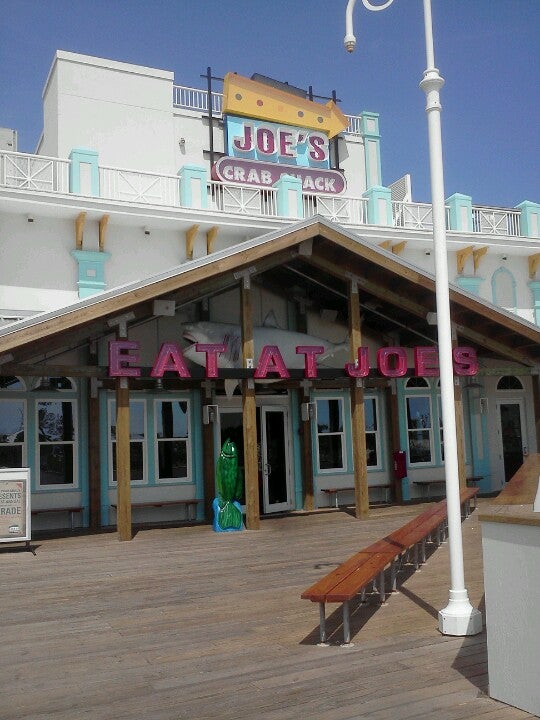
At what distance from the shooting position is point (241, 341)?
1248 cm

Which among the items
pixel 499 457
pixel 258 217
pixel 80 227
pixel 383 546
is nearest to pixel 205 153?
pixel 258 217

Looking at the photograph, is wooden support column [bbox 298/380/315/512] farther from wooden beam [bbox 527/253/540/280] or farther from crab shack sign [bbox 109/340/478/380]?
wooden beam [bbox 527/253/540/280]

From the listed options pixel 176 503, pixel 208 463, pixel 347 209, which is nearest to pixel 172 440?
pixel 208 463

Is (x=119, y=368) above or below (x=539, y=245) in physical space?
below

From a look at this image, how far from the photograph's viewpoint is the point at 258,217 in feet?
48.7

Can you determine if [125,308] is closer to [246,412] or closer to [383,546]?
[246,412]

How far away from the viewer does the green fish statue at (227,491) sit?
37.6ft

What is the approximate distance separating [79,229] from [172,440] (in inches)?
166

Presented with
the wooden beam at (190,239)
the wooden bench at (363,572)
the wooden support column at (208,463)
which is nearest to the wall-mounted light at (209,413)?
the wooden support column at (208,463)

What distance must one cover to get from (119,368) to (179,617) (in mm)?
4878

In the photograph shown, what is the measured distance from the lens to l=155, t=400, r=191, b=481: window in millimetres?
13836

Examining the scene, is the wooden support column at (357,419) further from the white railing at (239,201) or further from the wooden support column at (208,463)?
the white railing at (239,201)

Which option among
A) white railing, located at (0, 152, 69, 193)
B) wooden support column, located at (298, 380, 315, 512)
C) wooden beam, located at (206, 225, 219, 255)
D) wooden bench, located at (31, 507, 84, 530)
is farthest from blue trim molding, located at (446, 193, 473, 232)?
wooden bench, located at (31, 507, 84, 530)

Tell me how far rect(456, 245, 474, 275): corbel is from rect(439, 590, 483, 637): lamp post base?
12.3m
